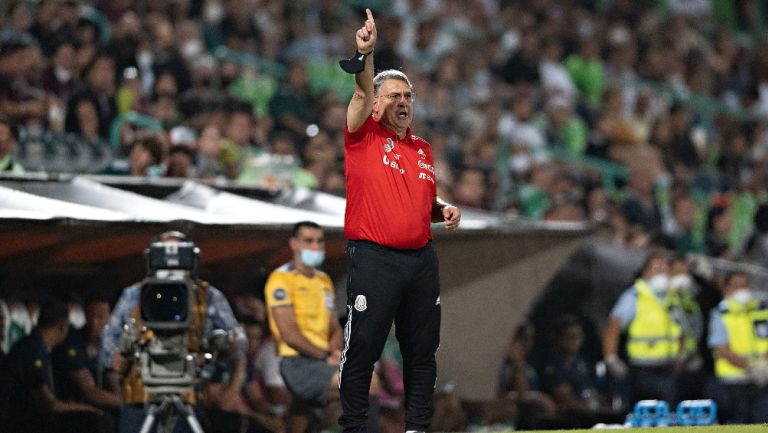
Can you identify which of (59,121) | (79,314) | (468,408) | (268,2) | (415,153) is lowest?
(468,408)

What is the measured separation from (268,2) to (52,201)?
22.3 ft

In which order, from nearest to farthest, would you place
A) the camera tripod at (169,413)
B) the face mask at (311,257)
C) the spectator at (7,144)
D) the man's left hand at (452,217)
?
the man's left hand at (452,217), the camera tripod at (169,413), the face mask at (311,257), the spectator at (7,144)

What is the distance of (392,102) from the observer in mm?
6660

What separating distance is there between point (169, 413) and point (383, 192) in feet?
5.70

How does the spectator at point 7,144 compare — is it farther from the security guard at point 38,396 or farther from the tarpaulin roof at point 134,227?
the security guard at point 38,396

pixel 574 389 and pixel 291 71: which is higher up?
pixel 291 71

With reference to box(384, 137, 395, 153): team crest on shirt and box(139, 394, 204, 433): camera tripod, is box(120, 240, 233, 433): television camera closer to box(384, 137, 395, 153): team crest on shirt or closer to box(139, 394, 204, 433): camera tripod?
box(139, 394, 204, 433): camera tripod

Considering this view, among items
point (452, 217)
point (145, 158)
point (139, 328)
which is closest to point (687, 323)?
point (145, 158)

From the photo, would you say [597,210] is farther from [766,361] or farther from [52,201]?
[52,201]

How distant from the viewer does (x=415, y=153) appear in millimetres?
6781

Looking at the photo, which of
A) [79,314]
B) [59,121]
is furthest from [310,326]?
[59,121]

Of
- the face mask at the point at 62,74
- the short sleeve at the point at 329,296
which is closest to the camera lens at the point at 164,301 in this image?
the short sleeve at the point at 329,296

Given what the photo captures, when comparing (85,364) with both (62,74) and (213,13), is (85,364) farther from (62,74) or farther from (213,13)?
(213,13)

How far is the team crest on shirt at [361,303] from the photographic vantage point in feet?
21.6
